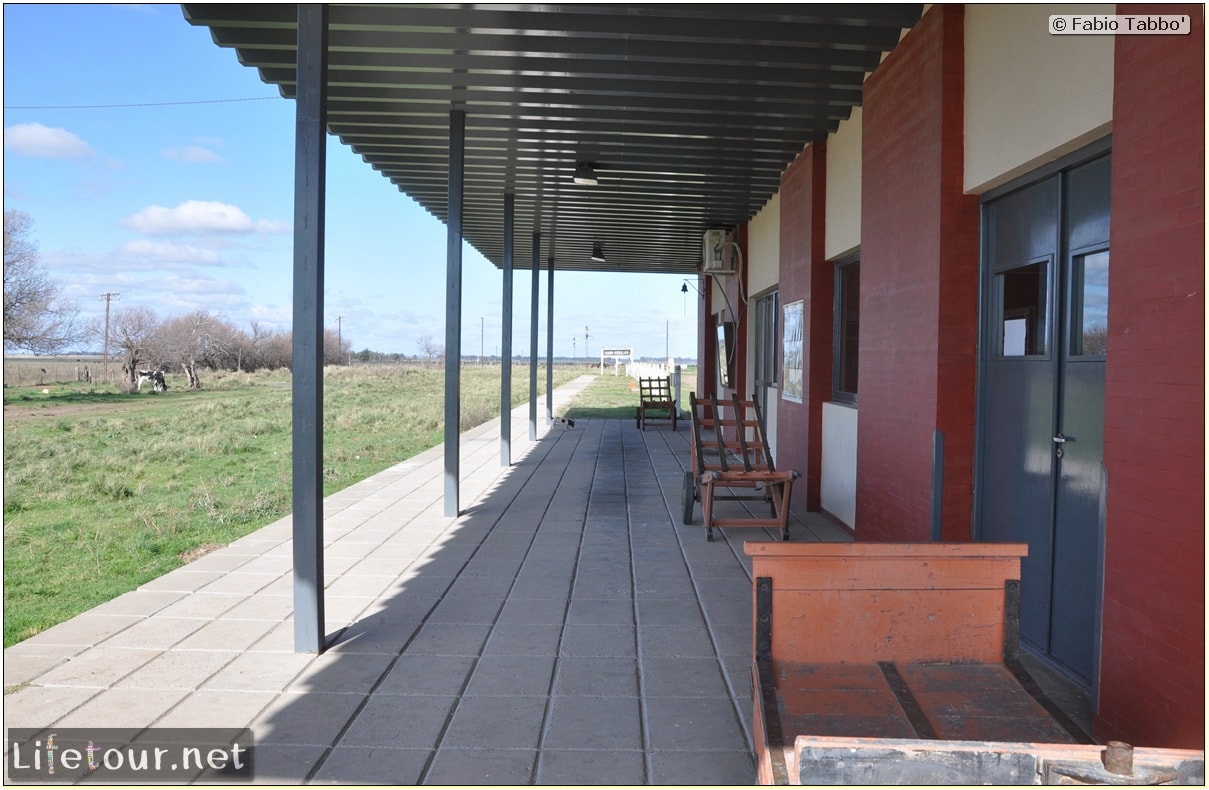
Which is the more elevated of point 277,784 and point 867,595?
point 867,595

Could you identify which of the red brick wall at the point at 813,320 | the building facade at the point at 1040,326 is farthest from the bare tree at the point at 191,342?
the building facade at the point at 1040,326

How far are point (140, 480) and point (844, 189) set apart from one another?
959cm

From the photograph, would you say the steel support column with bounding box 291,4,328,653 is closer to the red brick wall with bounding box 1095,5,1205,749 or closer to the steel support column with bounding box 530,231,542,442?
the red brick wall with bounding box 1095,5,1205,749

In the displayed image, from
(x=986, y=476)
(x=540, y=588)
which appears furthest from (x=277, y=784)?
(x=986, y=476)

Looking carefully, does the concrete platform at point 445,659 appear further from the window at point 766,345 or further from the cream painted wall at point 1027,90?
the window at point 766,345

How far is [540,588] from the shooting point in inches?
206

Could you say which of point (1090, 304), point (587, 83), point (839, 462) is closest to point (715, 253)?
point (839, 462)

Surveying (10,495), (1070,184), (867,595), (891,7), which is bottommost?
(10,495)

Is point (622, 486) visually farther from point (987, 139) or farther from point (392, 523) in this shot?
point (987, 139)

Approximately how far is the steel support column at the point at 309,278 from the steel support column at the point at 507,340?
663 centimetres

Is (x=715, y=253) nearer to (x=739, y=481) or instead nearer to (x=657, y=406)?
(x=657, y=406)

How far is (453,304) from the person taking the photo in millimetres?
7281

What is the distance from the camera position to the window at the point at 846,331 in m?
7.37

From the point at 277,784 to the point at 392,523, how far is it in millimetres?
4595
